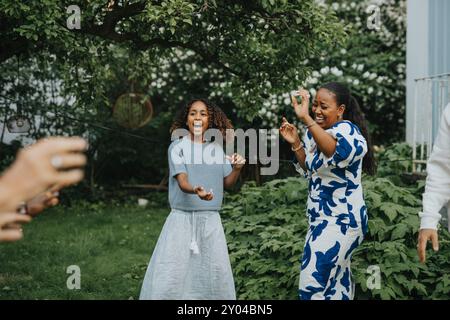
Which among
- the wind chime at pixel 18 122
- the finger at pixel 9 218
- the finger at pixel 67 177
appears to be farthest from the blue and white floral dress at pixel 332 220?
the wind chime at pixel 18 122

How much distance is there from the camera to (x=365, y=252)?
475cm

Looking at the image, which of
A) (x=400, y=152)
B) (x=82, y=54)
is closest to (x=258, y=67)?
(x=82, y=54)

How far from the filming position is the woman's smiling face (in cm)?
367

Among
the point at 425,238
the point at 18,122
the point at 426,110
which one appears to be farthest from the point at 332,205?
the point at 18,122

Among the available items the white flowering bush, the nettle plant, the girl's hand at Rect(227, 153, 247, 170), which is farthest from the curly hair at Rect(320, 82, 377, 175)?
the white flowering bush

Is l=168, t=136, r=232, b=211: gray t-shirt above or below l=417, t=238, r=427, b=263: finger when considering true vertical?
above

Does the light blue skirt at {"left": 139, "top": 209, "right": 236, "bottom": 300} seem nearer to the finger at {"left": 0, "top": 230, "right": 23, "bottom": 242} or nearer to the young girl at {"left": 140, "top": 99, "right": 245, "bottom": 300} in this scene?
the young girl at {"left": 140, "top": 99, "right": 245, "bottom": 300}

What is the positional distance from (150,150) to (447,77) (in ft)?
16.2

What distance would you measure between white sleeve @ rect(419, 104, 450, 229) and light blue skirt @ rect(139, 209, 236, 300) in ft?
4.75

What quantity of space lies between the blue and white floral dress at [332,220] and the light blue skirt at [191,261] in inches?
22.1

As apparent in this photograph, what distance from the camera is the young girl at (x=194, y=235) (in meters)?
3.89

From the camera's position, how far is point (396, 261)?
453 cm

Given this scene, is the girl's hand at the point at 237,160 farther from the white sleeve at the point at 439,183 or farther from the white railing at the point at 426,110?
the white railing at the point at 426,110
